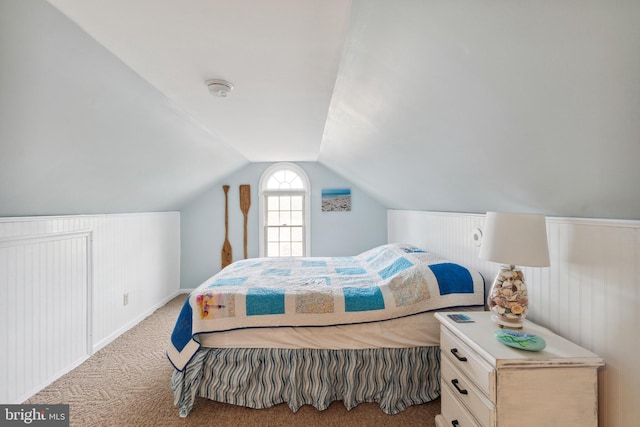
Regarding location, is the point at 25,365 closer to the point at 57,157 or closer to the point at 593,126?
the point at 57,157

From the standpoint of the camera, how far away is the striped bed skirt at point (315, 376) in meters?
1.80

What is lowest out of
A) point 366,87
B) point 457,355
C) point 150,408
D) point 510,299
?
point 150,408

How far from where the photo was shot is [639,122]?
765 mm

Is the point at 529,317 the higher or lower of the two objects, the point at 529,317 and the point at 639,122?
the lower

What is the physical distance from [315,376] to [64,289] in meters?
2.16

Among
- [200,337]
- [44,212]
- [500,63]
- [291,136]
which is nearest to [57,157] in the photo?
[44,212]

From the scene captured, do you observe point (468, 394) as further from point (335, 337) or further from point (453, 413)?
point (335, 337)

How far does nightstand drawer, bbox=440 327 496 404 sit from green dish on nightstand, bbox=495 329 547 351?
0.15 metres

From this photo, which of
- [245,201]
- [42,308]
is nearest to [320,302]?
[42,308]

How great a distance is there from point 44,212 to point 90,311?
3.37ft

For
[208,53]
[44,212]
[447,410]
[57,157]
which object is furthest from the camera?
[44,212]

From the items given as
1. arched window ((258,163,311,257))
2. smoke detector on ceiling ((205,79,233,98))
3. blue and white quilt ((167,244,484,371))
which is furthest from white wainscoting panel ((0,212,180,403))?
arched window ((258,163,311,257))

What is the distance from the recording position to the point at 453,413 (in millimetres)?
1451

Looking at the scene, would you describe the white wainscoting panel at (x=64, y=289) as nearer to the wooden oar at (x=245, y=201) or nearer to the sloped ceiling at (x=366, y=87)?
the sloped ceiling at (x=366, y=87)
